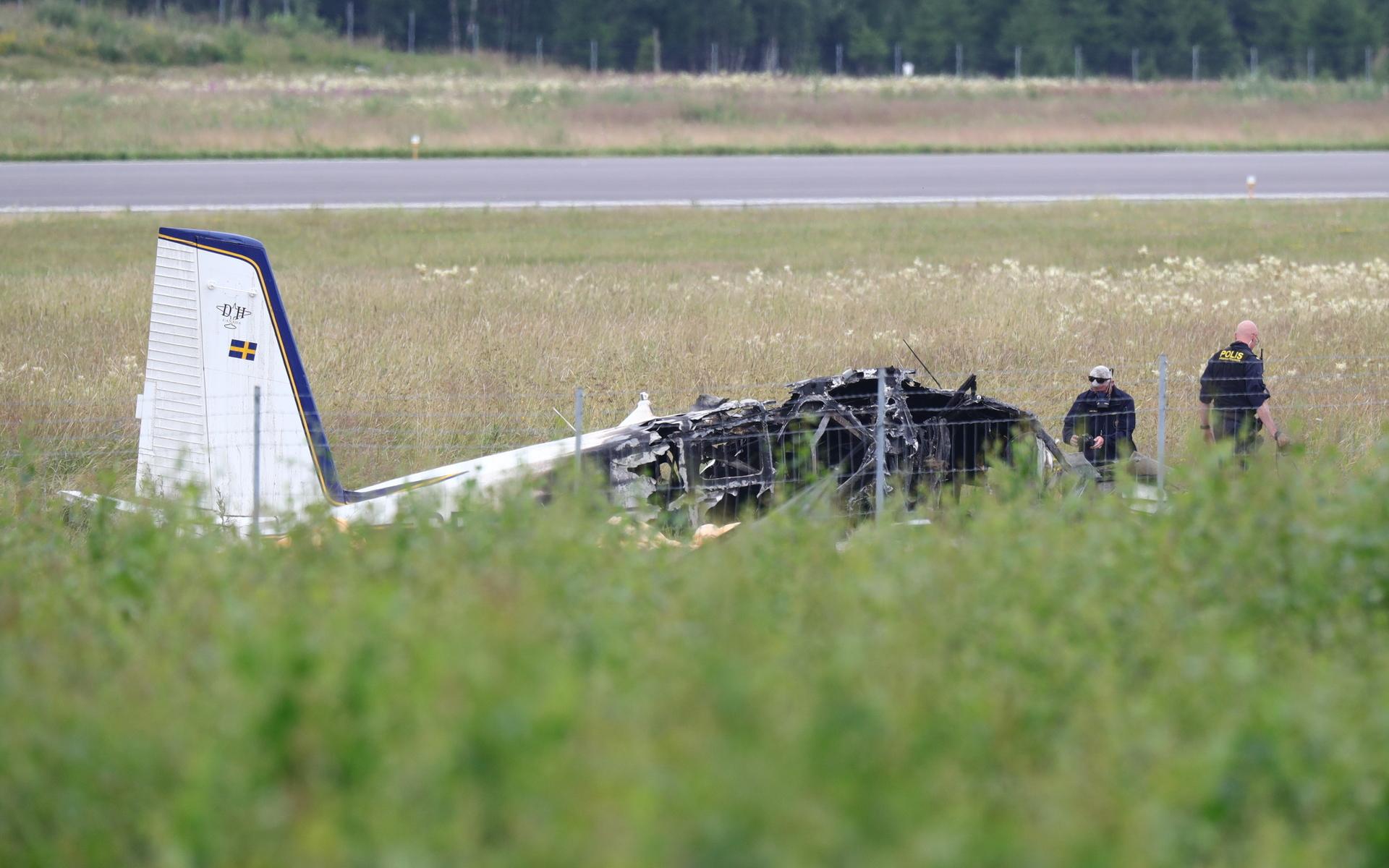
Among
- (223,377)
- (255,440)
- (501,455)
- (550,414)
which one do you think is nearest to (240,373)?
(223,377)

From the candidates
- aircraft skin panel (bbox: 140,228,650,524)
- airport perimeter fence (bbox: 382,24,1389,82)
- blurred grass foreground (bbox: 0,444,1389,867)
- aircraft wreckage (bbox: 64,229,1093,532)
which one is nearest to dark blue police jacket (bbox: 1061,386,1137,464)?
aircraft wreckage (bbox: 64,229,1093,532)

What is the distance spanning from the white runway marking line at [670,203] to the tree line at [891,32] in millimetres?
34666

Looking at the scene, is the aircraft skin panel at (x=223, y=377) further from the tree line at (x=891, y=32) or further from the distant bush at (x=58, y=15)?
the tree line at (x=891, y=32)

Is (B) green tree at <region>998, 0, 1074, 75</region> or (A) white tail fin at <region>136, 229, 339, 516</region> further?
(B) green tree at <region>998, 0, 1074, 75</region>

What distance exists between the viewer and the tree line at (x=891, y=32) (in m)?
67.5

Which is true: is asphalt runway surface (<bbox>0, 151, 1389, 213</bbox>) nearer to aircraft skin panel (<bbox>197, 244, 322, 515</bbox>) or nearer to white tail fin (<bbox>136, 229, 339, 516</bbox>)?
white tail fin (<bbox>136, 229, 339, 516</bbox>)

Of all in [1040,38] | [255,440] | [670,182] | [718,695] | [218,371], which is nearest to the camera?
[718,695]

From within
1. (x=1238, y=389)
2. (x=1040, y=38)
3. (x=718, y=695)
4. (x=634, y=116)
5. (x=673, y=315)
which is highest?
(x=1040, y=38)

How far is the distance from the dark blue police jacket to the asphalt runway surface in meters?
18.8

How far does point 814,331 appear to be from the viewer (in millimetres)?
16281

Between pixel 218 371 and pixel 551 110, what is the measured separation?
34.7 metres

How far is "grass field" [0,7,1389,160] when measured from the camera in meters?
37.5

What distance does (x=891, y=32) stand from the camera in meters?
73.8

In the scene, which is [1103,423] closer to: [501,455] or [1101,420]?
[1101,420]
